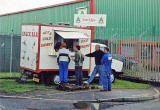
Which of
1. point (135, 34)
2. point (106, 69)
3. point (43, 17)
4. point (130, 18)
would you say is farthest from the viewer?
point (43, 17)

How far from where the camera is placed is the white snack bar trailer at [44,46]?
13.6 metres

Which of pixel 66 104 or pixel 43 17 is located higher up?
pixel 43 17

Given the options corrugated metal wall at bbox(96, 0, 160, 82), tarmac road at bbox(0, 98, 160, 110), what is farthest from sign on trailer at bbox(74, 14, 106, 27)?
tarmac road at bbox(0, 98, 160, 110)

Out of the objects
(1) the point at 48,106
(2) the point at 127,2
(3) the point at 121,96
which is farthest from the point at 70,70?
(2) the point at 127,2

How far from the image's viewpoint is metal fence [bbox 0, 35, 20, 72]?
17859 millimetres

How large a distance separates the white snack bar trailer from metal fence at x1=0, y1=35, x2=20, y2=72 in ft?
10.9

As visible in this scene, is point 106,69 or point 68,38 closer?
point 106,69

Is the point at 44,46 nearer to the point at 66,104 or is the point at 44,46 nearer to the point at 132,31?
the point at 66,104

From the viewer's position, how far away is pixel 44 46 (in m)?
13.7

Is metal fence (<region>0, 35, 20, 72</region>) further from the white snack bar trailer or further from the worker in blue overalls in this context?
the worker in blue overalls

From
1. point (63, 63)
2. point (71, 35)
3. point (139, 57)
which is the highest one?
point (71, 35)

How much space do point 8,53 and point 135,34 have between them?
24.5 ft

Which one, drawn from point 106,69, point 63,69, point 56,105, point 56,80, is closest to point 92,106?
point 56,105

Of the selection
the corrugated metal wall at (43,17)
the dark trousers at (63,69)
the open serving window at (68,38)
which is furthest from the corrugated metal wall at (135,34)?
the dark trousers at (63,69)
